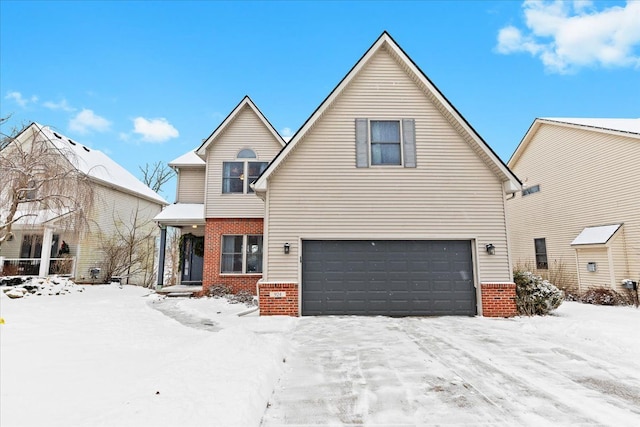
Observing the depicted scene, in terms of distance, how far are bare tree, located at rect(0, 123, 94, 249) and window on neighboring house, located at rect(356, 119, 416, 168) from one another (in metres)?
10.3

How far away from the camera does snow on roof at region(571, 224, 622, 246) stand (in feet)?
41.7

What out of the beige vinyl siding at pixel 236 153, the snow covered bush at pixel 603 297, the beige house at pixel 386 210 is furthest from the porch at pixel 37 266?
the snow covered bush at pixel 603 297

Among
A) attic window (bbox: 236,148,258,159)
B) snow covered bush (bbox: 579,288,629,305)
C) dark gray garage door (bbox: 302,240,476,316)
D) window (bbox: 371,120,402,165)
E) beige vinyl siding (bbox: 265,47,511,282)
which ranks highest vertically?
attic window (bbox: 236,148,258,159)

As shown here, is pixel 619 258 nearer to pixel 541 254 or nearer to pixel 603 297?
pixel 603 297

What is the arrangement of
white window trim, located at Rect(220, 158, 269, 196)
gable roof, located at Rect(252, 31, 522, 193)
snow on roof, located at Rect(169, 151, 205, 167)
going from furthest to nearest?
snow on roof, located at Rect(169, 151, 205, 167) → white window trim, located at Rect(220, 158, 269, 196) → gable roof, located at Rect(252, 31, 522, 193)

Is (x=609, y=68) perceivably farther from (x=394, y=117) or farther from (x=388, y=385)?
(x=388, y=385)

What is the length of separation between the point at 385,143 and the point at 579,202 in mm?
10973

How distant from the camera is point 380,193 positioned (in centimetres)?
949

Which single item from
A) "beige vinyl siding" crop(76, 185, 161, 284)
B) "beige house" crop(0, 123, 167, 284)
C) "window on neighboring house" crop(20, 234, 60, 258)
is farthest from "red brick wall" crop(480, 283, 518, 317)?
"window on neighboring house" crop(20, 234, 60, 258)

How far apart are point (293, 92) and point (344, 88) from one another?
81.3ft

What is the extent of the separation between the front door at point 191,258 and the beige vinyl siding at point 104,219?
4.24 meters

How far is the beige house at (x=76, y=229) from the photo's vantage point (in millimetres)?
13812

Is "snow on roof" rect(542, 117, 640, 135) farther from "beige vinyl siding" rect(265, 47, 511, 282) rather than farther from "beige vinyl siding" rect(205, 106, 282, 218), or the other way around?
"beige vinyl siding" rect(205, 106, 282, 218)

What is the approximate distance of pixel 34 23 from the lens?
17516 millimetres
